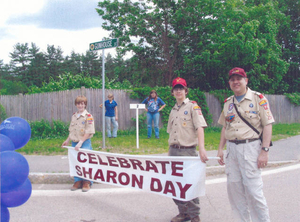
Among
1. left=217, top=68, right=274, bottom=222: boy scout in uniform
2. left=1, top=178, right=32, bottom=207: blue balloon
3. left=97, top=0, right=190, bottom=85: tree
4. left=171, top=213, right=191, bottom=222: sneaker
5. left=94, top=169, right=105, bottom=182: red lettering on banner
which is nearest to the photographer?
left=1, top=178, right=32, bottom=207: blue balloon

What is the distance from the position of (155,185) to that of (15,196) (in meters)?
1.89

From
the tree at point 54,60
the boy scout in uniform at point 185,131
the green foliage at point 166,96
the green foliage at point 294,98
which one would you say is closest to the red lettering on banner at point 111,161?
the boy scout in uniform at point 185,131

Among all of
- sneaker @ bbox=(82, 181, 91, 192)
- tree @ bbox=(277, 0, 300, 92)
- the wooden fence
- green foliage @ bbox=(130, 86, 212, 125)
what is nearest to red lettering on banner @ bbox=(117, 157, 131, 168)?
sneaker @ bbox=(82, 181, 91, 192)

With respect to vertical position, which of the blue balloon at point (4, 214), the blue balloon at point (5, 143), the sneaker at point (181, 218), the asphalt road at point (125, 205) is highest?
the blue balloon at point (5, 143)

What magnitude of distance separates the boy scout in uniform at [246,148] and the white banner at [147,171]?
471 millimetres

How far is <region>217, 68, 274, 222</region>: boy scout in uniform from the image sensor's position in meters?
3.14

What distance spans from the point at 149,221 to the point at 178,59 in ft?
56.5

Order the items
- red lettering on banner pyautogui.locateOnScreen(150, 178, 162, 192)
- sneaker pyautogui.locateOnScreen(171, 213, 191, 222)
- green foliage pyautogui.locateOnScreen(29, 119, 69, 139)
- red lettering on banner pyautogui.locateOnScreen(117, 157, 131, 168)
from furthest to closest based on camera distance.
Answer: green foliage pyautogui.locateOnScreen(29, 119, 69, 139)
red lettering on banner pyautogui.locateOnScreen(117, 157, 131, 168)
red lettering on banner pyautogui.locateOnScreen(150, 178, 162, 192)
sneaker pyautogui.locateOnScreen(171, 213, 191, 222)

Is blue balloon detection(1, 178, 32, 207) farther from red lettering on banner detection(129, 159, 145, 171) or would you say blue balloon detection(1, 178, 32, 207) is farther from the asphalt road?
red lettering on banner detection(129, 159, 145, 171)

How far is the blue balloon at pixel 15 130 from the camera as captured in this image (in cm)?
314

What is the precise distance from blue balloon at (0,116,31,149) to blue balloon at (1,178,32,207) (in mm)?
526

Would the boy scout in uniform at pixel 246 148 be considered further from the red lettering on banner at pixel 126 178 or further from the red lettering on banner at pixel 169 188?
the red lettering on banner at pixel 126 178

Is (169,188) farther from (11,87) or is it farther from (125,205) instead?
(11,87)

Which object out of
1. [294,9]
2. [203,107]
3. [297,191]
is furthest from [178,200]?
[294,9]
